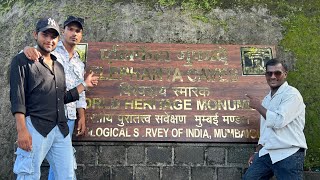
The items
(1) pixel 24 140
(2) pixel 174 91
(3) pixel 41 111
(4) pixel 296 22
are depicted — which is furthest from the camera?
(4) pixel 296 22

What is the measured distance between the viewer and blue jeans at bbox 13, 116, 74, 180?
350cm

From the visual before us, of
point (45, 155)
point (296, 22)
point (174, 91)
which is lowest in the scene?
point (45, 155)

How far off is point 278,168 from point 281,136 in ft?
1.07

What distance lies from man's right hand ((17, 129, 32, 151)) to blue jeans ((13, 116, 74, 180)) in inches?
2.6

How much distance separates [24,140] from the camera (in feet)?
11.3

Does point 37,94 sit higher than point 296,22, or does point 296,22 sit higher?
point 296,22

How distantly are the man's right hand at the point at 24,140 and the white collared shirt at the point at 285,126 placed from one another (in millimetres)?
2280

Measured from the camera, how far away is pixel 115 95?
505cm

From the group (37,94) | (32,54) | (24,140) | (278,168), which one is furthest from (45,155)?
(278,168)

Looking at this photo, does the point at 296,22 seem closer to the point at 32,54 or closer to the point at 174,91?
the point at 174,91

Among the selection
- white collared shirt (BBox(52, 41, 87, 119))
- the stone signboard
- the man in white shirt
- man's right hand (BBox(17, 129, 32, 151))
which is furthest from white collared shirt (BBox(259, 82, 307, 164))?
man's right hand (BBox(17, 129, 32, 151))

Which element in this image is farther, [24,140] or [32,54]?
[32,54]

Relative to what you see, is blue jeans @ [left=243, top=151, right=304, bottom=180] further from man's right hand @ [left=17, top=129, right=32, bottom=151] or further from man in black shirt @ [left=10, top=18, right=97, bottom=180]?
man's right hand @ [left=17, top=129, right=32, bottom=151]

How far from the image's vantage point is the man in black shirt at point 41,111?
3502 mm
